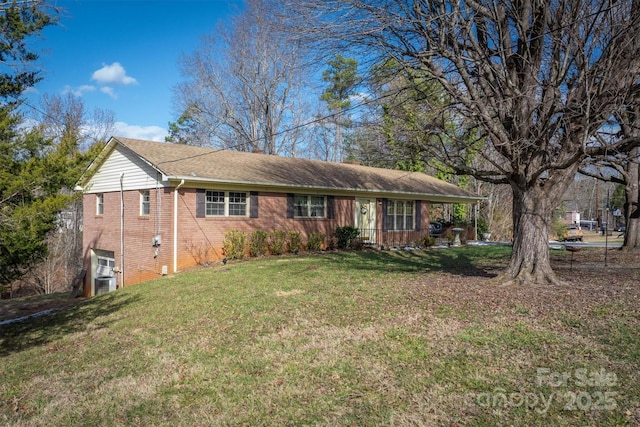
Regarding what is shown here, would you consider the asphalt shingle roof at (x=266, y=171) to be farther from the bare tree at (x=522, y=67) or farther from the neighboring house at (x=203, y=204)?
the bare tree at (x=522, y=67)

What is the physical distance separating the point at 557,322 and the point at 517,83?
4.76 metres

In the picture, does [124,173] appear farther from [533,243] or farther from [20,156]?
[533,243]

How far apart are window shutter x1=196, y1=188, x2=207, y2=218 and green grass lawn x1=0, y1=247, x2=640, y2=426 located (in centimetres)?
588

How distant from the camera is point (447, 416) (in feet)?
11.3

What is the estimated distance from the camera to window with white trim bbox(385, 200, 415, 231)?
66.3 feet

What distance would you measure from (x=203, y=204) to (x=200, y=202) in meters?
0.14

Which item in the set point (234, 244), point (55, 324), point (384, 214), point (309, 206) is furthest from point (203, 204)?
point (384, 214)

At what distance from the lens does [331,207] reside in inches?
702

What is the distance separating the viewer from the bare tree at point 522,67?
6.84 m

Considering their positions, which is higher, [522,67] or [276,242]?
[522,67]

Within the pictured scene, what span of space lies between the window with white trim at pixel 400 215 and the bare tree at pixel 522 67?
39.2 ft

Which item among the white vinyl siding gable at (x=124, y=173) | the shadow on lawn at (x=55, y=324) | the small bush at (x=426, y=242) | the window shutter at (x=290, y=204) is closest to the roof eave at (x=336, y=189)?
the window shutter at (x=290, y=204)

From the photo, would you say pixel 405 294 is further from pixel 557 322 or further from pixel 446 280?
pixel 557 322

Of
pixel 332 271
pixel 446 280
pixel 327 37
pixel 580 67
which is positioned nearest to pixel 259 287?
pixel 332 271
